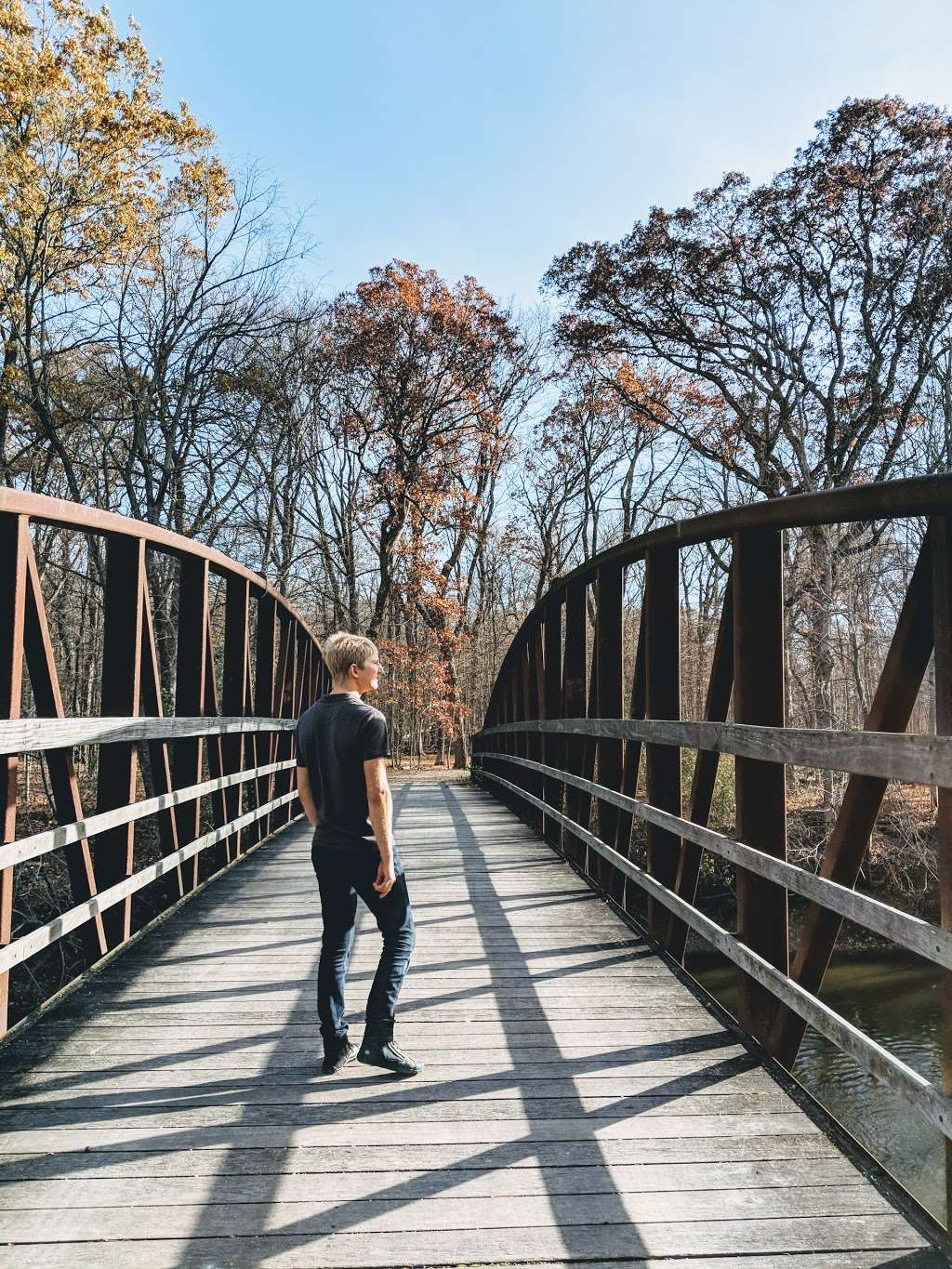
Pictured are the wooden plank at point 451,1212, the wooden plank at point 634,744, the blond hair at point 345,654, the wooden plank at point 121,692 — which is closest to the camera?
the wooden plank at point 451,1212

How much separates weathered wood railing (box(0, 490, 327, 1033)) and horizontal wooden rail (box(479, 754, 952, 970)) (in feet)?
7.55

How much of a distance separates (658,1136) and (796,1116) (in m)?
0.44

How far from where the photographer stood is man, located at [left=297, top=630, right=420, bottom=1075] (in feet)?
10.3

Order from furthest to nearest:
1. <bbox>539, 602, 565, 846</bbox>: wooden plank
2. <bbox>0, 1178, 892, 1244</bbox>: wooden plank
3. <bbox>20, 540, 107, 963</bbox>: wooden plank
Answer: <bbox>539, 602, 565, 846</bbox>: wooden plank → <bbox>20, 540, 107, 963</bbox>: wooden plank → <bbox>0, 1178, 892, 1244</bbox>: wooden plank

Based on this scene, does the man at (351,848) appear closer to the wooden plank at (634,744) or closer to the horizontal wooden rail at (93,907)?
the horizontal wooden rail at (93,907)

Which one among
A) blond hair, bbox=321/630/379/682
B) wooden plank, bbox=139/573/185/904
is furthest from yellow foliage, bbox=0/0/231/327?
blond hair, bbox=321/630/379/682

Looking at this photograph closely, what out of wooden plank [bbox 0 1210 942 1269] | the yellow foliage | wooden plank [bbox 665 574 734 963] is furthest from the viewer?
the yellow foliage

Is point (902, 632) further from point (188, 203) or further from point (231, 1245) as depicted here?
point (188, 203)

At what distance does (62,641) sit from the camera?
872 inches

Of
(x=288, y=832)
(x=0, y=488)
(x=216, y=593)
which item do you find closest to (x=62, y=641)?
(x=216, y=593)

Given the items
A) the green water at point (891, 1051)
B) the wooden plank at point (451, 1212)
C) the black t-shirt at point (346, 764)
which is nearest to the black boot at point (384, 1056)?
the black t-shirt at point (346, 764)

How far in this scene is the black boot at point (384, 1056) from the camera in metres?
3.07

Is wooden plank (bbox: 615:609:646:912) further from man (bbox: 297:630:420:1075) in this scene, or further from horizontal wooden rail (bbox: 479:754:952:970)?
man (bbox: 297:630:420:1075)

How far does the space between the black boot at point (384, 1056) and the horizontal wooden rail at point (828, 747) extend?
1.47 meters
